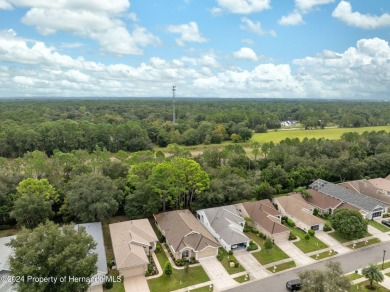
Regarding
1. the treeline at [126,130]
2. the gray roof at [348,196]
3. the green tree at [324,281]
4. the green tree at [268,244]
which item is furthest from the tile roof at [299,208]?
the treeline at [126,130]

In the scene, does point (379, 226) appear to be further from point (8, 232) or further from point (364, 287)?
point (8, 232)

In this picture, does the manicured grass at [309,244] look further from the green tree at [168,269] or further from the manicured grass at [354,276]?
the green tree at [168,269]

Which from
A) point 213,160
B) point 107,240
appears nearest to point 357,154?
point 213,160

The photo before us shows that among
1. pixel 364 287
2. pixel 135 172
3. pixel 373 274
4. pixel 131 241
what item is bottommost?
pixel 364 287

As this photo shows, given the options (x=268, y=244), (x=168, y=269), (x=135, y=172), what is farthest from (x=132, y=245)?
(x=268, y=244)

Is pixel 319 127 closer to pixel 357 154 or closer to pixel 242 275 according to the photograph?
pixel 357 154

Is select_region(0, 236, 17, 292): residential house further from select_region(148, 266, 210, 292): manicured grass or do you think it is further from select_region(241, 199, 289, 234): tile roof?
select_region(241, 199, 289, 234): tile roof
